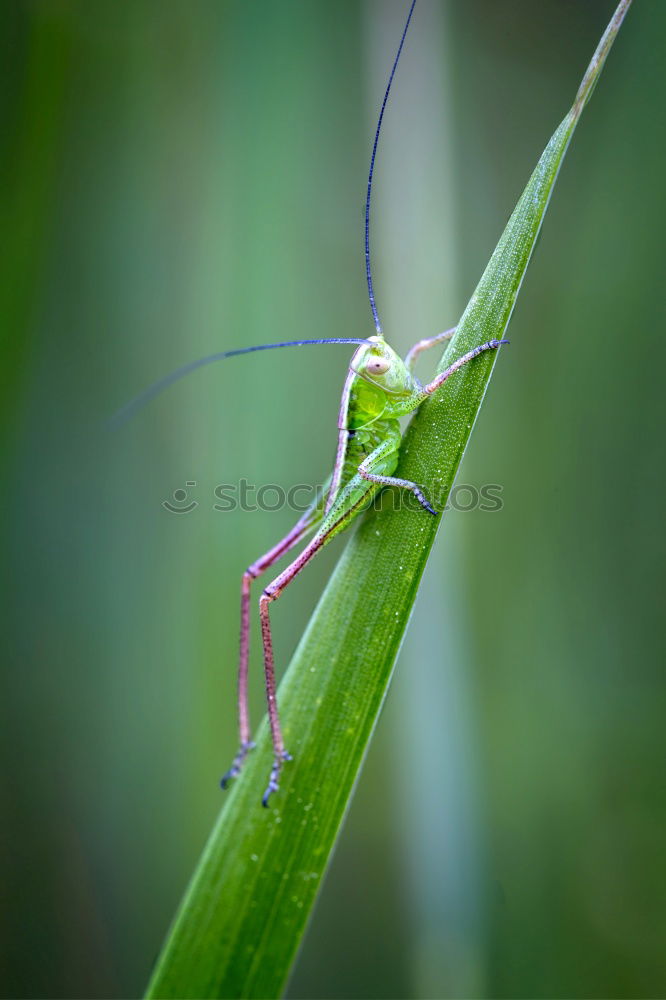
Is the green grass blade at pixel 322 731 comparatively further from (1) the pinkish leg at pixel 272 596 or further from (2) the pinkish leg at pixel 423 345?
(2) the pinkish leg at pixel 423 345

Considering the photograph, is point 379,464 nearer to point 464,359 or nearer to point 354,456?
point 354,456

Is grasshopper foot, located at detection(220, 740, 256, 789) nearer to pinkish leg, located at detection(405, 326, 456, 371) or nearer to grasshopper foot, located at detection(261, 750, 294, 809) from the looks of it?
grasshopper foot, located at detection(261, 750, 294, 809)

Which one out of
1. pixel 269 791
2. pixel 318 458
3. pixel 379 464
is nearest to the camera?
pixel 269 791

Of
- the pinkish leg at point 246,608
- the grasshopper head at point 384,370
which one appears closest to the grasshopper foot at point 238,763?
the pinkish leg at point 246,608

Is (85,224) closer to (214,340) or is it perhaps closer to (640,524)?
(214,340)

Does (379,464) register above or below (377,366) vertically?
below

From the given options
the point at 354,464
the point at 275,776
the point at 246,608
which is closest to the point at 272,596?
the point at 246,608

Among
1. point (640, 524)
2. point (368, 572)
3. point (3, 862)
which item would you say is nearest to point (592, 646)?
point (640, 524)
